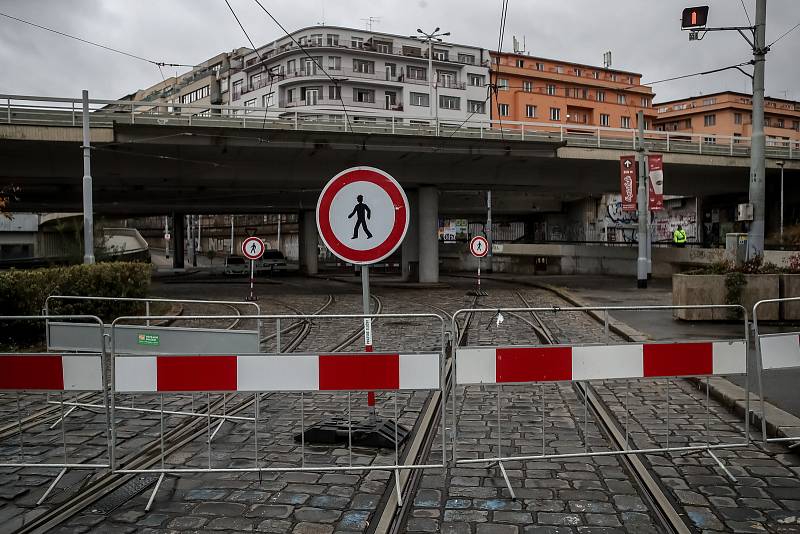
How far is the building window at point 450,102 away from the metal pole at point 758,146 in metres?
57.4

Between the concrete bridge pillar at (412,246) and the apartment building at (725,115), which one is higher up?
the apartment building at (725,115)

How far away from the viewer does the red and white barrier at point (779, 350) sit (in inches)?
217

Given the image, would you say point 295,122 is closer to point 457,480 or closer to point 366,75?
point 457,480

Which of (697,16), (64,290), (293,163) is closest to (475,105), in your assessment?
(293,163)

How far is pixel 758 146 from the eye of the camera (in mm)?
16547

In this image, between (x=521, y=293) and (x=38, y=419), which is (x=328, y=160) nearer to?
(x=521, y=293)

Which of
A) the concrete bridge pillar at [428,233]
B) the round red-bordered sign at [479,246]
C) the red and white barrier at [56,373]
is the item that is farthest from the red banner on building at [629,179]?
the red and white barrier at [56,373]

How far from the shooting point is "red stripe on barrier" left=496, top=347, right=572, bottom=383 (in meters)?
→ 4.97

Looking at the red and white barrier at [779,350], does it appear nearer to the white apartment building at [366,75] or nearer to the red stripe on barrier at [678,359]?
the red stripe on barrier at [678,359]

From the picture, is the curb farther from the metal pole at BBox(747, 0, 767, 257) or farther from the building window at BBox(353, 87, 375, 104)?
the building window at BBox(353, 87, 375, 104)

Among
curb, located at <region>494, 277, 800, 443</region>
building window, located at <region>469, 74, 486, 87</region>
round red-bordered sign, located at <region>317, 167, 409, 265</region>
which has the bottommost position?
curb, located at <region>494, 277, 800, 443</region>

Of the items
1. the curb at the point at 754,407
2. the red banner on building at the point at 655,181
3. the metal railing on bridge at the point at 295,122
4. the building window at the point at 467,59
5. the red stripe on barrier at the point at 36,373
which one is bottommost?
the curb at the point at 754,407

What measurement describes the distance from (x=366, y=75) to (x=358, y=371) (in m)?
67.7

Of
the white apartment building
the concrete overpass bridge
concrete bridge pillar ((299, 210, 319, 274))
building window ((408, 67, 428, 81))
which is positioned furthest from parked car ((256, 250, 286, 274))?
building window ((408, 67, 428, 81))
